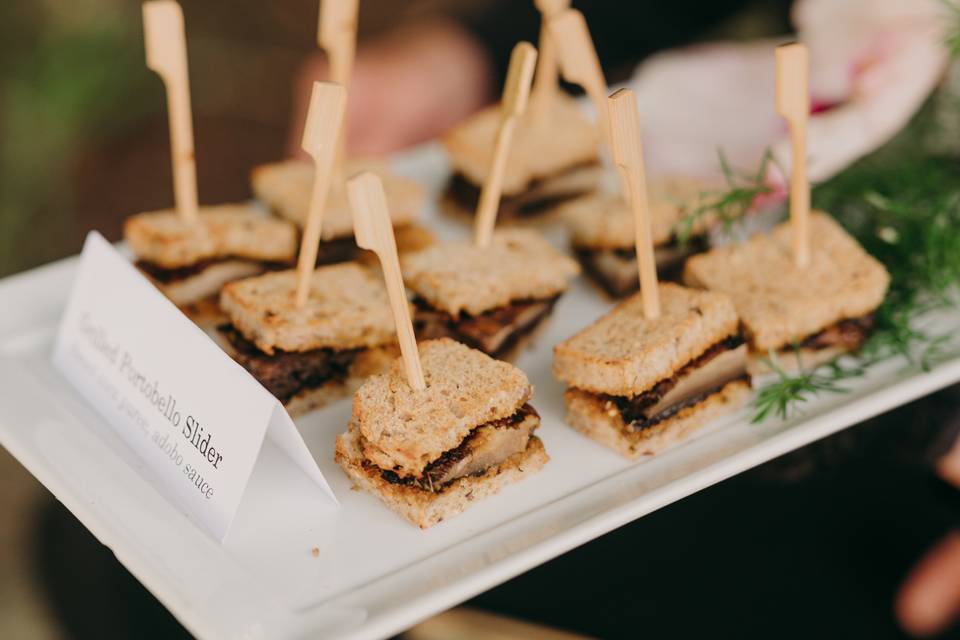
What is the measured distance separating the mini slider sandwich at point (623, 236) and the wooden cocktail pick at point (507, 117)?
1.00 ft

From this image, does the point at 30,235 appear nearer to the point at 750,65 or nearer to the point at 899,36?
the point at 750,65

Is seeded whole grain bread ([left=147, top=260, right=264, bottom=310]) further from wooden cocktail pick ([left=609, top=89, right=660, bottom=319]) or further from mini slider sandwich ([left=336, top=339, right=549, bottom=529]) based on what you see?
wooden cocktail pick ([left=609, top=89, right=660, bottom=319])

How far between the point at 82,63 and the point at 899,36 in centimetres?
314

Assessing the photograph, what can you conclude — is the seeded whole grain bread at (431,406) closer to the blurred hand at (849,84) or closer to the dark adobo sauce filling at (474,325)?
the dark adobo sauce filling at (474,325)

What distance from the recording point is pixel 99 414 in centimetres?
216

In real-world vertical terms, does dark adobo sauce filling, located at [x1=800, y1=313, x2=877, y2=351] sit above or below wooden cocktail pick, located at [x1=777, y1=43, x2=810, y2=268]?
below

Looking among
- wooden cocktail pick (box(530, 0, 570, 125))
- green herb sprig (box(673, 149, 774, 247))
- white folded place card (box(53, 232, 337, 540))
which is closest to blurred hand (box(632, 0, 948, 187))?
green herb sprig (box(673, 149, 774, 247))

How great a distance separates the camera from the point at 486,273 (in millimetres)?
2309

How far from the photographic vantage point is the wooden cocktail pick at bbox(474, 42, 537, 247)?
6.97 feet

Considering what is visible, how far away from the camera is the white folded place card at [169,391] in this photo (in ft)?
5.92

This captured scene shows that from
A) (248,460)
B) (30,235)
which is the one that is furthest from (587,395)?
(30,235)

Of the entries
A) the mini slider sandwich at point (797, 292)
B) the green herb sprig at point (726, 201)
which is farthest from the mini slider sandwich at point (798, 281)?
the green herb sprig at point (726, 201)

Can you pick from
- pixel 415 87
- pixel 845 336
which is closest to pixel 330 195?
pixel 845 336

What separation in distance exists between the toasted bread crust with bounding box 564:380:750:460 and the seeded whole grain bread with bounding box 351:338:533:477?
7.2 inches
